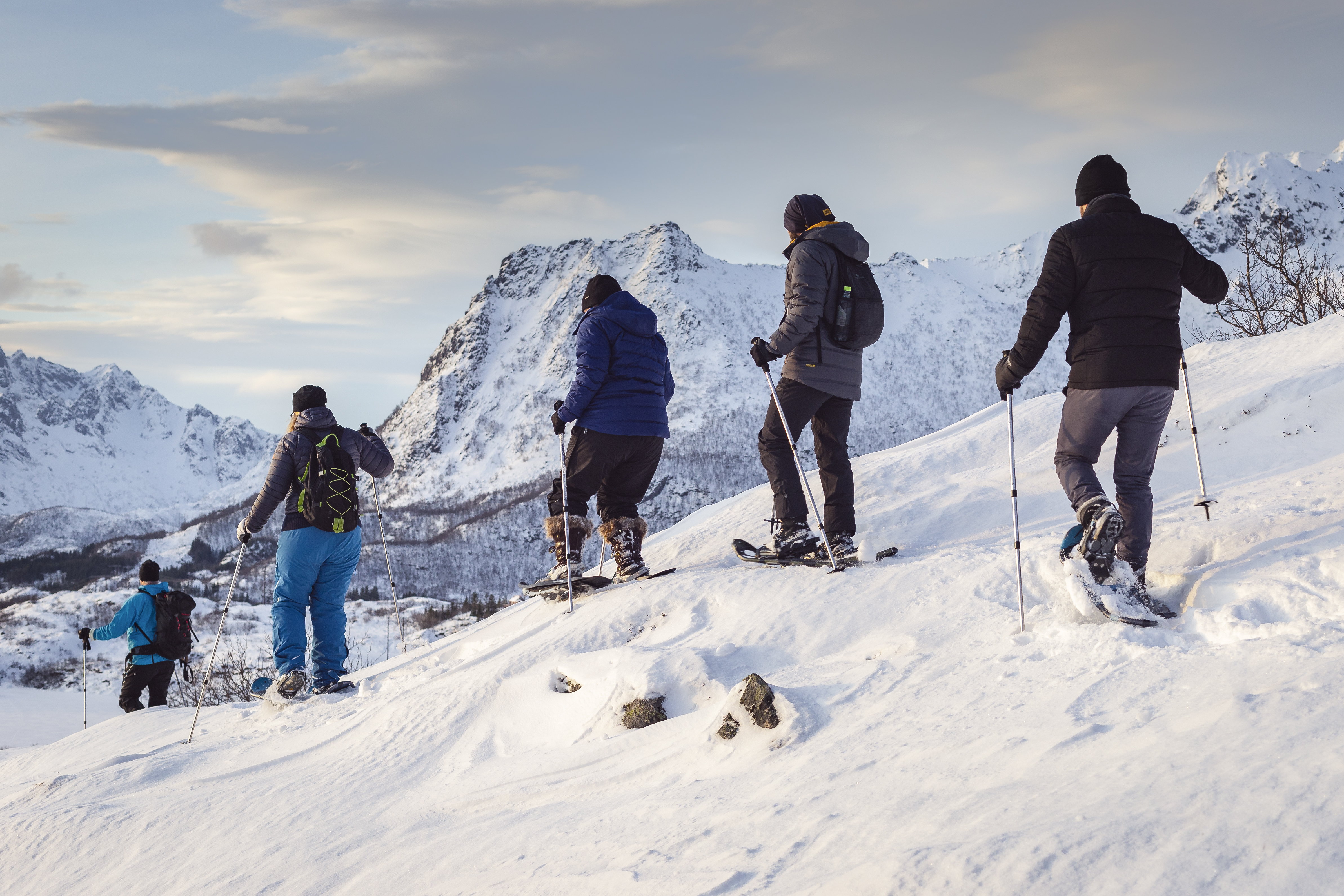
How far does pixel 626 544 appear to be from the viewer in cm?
673

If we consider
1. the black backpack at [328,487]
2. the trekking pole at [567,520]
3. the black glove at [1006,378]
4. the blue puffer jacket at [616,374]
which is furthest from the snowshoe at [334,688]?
the black glove at [1006,378]

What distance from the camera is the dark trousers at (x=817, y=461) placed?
604 centimetres

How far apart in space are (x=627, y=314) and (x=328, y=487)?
263 cm

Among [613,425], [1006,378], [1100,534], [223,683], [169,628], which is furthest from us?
[223,683]

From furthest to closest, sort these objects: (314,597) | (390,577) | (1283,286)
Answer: (1283,286) → (390,577) → (314,597)

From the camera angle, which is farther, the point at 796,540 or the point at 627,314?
the point at 627,314

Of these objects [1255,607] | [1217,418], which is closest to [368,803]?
[1255,607]

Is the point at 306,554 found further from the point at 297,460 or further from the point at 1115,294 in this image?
the point at 1115,294

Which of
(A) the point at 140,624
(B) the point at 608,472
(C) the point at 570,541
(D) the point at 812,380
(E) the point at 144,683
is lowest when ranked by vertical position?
(E) the point at 144,683

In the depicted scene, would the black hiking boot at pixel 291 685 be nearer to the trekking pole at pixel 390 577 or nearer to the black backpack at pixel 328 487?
the trekking pole at pixel 390 577

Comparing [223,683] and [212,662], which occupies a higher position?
[212,662]

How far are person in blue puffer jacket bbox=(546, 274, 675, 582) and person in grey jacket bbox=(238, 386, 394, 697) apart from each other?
150cm

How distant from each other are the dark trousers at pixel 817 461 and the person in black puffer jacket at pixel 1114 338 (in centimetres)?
161

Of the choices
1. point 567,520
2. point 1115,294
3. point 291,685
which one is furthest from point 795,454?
point 291,685
